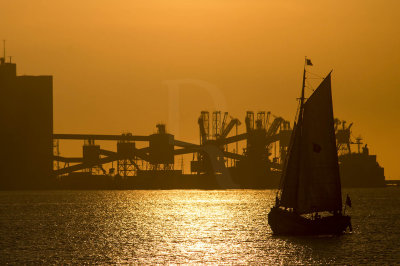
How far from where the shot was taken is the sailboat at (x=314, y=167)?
82688 mm

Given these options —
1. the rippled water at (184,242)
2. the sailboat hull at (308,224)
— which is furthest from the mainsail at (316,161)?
the rippled water at (184,242)

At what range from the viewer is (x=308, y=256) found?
76875 mm

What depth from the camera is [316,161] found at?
83.3m

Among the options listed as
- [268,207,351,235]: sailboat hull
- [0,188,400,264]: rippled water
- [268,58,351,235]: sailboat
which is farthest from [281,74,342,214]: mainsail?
[0,188,400,264]: rippled water

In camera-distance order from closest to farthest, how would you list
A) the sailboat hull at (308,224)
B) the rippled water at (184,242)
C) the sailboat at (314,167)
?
the rippled water at (184,242)
the sailboat at (314,167)
the sailboat hull at (308,224)

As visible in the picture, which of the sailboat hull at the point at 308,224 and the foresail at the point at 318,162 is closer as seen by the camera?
the foresail at the point at 318,162

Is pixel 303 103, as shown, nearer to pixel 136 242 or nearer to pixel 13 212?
pixel 136 242

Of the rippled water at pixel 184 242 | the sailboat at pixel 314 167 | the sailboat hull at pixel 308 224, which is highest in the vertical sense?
the sailboat at pixel 314 167

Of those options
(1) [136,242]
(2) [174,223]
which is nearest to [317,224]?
(1) [136,242]

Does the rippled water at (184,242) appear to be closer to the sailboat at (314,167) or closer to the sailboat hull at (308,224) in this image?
the sailboat hull at (308,224)

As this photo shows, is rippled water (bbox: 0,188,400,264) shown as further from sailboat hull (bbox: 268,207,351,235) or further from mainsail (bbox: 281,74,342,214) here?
mainsail (bbox: 281,74,342,214)

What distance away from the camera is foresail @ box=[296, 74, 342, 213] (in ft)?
271

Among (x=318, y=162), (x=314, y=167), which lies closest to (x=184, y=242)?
(x=314, y=167)

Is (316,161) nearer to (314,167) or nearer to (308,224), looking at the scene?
(314,167)
